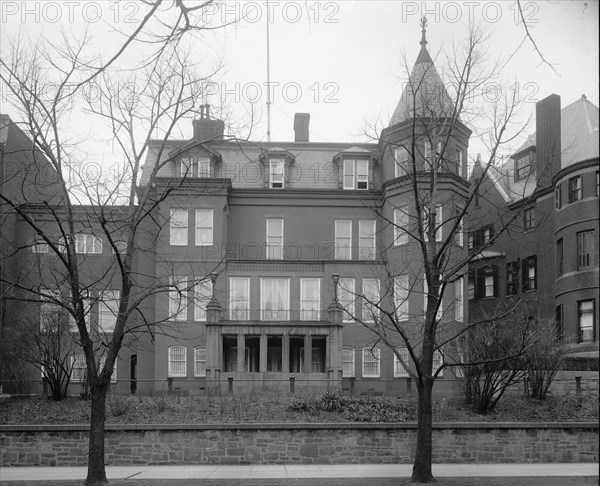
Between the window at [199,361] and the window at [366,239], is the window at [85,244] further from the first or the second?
the window at [366,239]

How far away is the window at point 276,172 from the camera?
39.8 meters

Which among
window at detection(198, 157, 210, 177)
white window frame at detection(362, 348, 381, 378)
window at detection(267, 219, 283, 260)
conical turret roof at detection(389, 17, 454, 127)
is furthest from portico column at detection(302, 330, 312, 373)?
conical turret roof at detection(389, 17, 454, 127)

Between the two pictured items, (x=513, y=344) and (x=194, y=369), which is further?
(x=194, y=369)

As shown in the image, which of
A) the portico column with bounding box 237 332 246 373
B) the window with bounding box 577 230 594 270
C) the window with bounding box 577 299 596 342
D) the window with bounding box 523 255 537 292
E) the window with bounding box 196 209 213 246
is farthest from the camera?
the window with bounding box 523 255 537 292

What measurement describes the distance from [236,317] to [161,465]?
14574 mm

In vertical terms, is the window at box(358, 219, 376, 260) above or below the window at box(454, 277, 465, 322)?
above

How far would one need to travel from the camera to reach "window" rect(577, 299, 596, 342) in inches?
1224

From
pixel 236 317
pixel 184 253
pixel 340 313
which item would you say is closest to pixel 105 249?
pixel 184 253

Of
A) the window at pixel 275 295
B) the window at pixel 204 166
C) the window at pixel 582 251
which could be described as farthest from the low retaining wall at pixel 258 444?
the window at pixel 204 166

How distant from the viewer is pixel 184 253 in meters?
36.7

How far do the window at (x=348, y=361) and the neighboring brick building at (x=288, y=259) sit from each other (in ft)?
0.19

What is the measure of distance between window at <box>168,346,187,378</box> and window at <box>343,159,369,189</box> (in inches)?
469

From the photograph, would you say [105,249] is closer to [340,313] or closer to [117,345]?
[340,313]

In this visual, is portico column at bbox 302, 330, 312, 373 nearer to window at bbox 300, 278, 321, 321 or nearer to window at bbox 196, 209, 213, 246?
window at bbox 300, 278, 321, 321
